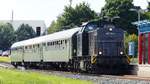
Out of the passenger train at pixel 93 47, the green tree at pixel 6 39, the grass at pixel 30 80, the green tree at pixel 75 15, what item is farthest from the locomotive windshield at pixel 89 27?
the green tree at pixel 6 39

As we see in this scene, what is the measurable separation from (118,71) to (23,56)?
974 inches

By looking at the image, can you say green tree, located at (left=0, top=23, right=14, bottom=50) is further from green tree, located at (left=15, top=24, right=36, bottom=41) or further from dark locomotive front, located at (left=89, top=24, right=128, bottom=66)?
dark locomotive front, located at (left=89, top=24, right=128, bottom=66)

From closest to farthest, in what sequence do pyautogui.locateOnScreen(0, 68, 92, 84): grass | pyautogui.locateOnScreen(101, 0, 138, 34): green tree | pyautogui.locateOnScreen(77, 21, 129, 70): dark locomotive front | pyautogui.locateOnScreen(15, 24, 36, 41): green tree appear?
pyautogui.locateOnScreen(0, 68, 92, 84): grass < pyautogui.locateOnScreen(77, 21, 129, 70): dark locomotive front < pyautogui.locateOnScreen(101, 0, 138, 34): green tree < pyautogui.locateOnScreen(15, 24, 36, 41): green tree

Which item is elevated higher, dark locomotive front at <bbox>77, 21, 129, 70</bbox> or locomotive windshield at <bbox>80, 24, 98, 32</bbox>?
locomotive windshield at <bbox>80, 24, 98, 32</bbox>

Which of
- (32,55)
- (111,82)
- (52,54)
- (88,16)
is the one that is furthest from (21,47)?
(88,16)

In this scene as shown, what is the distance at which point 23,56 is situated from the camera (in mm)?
59125

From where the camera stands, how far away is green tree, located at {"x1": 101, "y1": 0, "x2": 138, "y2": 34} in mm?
93062

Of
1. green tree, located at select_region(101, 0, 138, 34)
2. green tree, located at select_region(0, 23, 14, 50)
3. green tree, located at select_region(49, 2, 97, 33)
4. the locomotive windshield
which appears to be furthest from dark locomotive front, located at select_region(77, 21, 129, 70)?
green tree, located at select_region(0, 23, 14, 50)

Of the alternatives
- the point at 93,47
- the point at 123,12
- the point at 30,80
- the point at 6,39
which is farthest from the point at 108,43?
the point at 6,39

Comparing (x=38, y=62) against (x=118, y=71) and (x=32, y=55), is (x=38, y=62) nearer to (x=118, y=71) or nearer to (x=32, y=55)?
(x=32, y=55)

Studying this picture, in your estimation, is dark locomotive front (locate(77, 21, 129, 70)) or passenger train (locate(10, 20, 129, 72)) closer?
dark locomotive front (locate(77, 21, 129, 70))

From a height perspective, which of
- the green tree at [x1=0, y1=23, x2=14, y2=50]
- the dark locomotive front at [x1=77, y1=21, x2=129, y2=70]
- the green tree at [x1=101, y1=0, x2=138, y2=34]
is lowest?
the dark locomotive front at [x1=77, y1=21, x2=129, y2=70]

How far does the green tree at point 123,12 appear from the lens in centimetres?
9306

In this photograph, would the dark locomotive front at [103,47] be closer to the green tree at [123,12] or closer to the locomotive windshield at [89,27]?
the locomotive windshield at [89,27]
